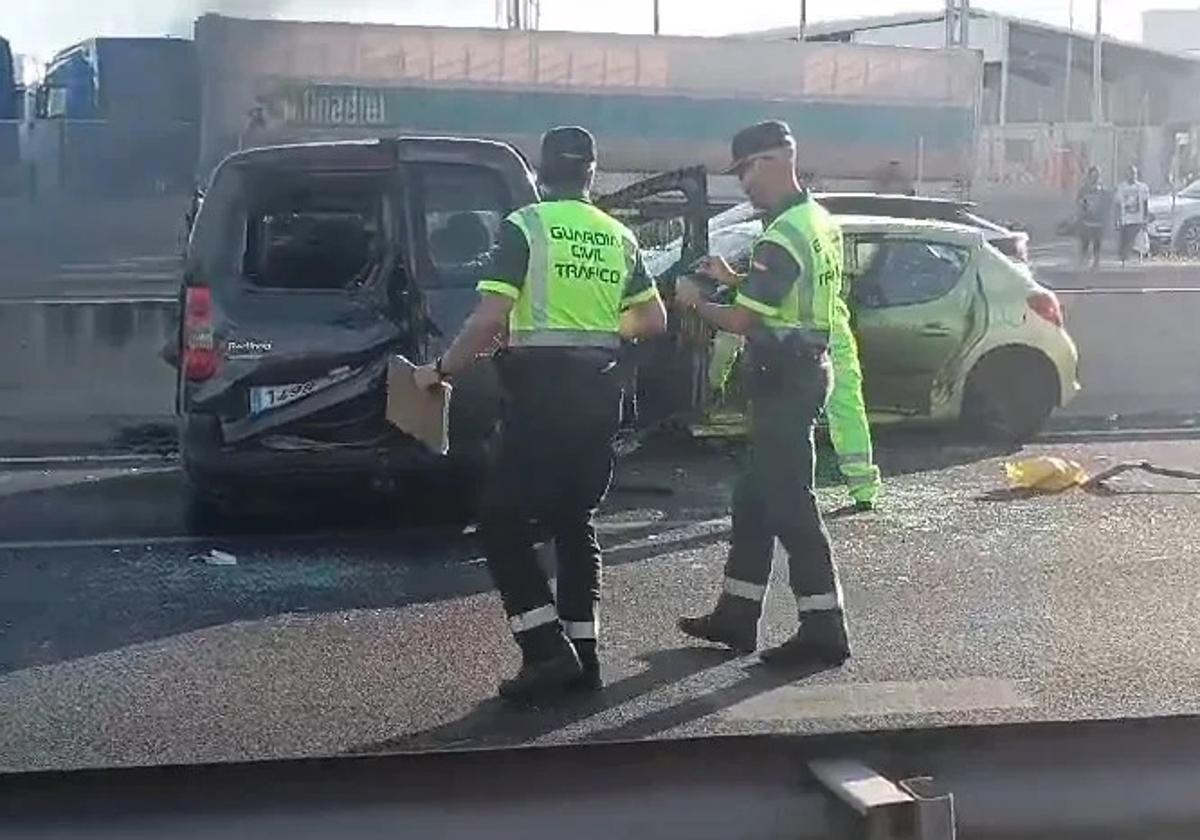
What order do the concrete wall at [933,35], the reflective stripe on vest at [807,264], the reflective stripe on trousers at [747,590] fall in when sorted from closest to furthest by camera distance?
the reflective stripe on vest at [807,264] < the reflective stripe on trousers at [747,590] < the concrete wall at [933,35]

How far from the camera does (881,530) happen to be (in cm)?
878

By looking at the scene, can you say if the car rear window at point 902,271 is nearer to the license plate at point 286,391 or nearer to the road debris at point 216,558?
the license plate at point 286,391

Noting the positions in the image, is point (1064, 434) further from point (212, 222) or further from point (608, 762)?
point (608, 762)

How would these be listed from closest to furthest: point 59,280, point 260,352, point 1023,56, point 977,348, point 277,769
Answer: point 277,769, point 260,352, point 977,348, point 59,280, point 1023,56

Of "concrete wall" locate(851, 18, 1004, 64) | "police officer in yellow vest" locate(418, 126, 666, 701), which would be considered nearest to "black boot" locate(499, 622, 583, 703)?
"police officer in yellow vest" locate(418, 126, 666, 701)

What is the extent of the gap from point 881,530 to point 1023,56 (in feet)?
169

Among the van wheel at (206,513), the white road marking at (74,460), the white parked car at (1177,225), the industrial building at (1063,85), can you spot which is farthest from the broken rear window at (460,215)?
the industrial building at (1063,85)

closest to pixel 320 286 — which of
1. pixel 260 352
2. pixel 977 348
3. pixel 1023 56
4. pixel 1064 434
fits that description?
pixel 260 352

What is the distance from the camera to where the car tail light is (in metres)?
11.4

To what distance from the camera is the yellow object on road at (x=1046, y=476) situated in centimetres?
984

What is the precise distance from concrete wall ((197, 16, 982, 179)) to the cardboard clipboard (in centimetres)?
1975

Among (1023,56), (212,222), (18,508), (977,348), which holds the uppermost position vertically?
(1023,56)

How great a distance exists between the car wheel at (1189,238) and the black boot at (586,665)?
98.3ft

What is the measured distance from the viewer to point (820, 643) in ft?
20.3
